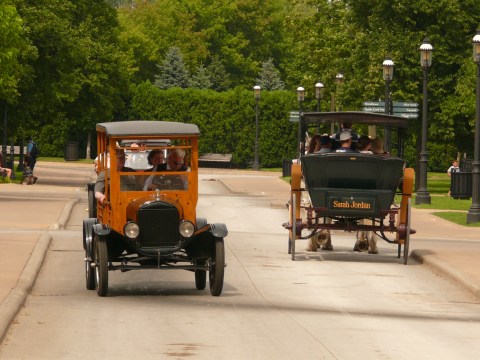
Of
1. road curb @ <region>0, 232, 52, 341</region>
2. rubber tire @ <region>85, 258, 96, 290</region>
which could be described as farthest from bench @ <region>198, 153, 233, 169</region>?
rubber tire @ <region>85, 258, 96, 290</region>

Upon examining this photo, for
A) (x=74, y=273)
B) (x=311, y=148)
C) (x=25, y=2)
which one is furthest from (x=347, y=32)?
(x=74, y=273)

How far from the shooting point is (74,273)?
64.2 feet

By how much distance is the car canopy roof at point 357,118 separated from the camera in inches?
891

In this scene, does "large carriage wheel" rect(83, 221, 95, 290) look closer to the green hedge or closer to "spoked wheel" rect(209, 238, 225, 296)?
"spoked wheel" rect(209, 238, 225, 296)

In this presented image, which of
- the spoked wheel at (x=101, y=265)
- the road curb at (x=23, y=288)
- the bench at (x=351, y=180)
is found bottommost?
the road curb at (x=23, y=288)

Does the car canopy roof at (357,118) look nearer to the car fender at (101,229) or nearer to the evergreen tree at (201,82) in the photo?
the car fender at (101,229)

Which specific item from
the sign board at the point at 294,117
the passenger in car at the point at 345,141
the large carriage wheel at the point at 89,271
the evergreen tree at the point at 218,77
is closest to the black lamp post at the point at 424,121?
the passenger in car at the point at 345,141

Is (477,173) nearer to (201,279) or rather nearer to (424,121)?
(424,121)

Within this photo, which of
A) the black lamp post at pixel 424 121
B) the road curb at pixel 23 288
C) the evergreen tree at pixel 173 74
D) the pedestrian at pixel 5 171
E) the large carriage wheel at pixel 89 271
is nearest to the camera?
the road curb at pixel 23 288

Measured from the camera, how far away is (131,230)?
16.6 m

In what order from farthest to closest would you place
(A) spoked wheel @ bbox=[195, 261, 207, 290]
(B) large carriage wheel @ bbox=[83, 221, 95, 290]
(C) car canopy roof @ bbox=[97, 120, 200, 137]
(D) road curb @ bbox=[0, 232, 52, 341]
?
Answer: (A) spoked wheel @ bbox=[195, 261, 207, 290], (C) car canopy roof @ bbox=[97, 120, 200, 137], (B) large carriage wheel @ bbox=[83, 221, 95, 290], (D) road curb @ bbox=[0, 232, 52, 341]

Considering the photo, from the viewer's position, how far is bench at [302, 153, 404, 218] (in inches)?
840

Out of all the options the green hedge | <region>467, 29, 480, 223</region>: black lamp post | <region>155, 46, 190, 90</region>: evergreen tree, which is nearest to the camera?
<region>467, 29, 480, 223</region>: black lamp post

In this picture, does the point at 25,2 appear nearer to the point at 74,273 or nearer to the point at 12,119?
the point at 12,119
